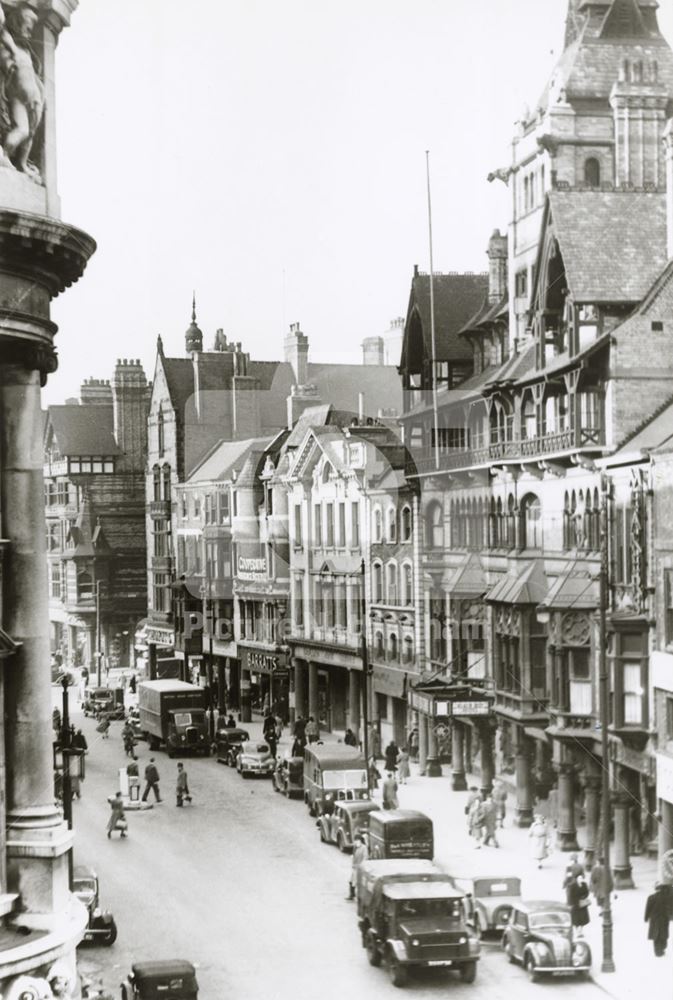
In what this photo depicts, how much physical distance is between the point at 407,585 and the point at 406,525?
5.88ft

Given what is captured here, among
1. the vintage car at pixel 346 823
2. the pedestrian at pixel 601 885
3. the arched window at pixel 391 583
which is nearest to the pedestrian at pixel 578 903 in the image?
the pedestrian at pixel 601 885

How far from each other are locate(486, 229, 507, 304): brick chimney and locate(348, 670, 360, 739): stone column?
45.1 ft

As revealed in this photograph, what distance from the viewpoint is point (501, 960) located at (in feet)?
76.7

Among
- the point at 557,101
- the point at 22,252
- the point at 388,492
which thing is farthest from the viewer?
the point at 388,492

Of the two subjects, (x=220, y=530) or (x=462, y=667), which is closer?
(x=462, y=667)

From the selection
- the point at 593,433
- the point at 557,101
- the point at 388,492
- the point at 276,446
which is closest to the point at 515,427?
the point at 593,433

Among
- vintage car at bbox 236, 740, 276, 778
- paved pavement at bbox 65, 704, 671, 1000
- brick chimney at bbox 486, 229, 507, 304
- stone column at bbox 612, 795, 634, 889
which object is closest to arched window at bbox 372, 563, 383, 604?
vintage car at bbox 236, 740, 276, 778

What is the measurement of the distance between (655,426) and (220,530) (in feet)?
94.7

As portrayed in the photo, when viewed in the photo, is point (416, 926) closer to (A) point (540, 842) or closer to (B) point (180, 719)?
(A) point (540, 842)

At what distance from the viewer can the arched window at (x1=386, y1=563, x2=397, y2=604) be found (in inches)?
1839

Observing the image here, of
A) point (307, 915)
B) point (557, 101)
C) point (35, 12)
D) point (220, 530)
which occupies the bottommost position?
point (307, 915)

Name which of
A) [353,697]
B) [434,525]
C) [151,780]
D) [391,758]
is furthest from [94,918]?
[353,697]

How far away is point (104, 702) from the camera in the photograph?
55.9 m

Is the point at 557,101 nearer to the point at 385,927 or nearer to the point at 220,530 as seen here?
the point at 385,927
